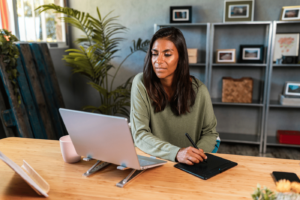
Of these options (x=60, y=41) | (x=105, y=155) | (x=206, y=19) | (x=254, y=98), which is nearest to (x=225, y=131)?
(x=254, y=98)

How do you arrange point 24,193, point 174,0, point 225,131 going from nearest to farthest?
point 24,193 → point 174,0 → point 225,131

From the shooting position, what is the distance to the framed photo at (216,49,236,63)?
10.9ft

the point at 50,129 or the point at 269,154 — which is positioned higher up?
the point at 50,129

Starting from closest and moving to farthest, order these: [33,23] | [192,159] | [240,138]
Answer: [192,159]
[33,23]
[240,138]

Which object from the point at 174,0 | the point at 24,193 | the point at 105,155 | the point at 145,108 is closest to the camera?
the point at 24,193

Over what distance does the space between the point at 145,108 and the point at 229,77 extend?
234cm

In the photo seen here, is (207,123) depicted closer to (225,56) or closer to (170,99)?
(170,99)

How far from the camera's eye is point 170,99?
1.56 metres

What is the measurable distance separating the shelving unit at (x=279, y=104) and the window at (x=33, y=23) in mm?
2828

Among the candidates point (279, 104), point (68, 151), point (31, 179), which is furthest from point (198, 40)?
point (31, 179)

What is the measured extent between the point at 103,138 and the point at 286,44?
10.5 feet

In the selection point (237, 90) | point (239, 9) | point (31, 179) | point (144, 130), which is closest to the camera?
point (31, 179)

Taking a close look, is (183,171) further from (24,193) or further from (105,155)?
(24,193)

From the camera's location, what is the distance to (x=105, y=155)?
98 cm
